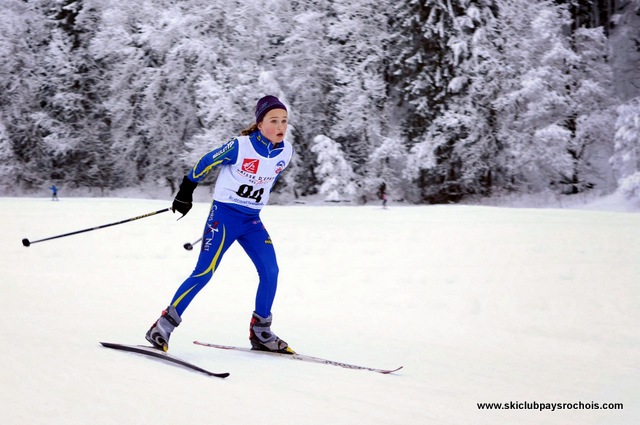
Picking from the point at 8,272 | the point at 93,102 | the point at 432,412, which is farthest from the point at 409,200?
the point at 432,412

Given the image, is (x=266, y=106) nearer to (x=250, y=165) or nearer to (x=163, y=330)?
(x=250, y=165)

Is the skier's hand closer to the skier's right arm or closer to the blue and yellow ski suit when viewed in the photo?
the skier's right arm

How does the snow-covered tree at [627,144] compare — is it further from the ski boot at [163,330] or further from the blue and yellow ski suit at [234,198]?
the ski boot at [163,330]

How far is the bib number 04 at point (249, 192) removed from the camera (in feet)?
16.9

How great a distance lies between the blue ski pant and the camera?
5.10 m

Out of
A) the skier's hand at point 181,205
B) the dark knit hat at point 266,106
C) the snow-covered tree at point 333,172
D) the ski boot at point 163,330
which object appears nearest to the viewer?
the ski boot at point 163,330

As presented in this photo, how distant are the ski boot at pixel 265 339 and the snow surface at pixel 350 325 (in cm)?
20

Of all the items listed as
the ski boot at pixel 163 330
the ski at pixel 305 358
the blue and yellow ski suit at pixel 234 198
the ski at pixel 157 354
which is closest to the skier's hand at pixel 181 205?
the blue and yellow ski suit at pixel 234 198

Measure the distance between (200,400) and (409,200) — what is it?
97.0ft

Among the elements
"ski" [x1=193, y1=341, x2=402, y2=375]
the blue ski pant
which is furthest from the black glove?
"ski" [x1=193, y1=341, x2=402, y2=375]

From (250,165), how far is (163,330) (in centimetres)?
134

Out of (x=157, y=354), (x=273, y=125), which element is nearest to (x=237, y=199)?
(x=273, y=125)

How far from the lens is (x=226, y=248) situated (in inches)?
205

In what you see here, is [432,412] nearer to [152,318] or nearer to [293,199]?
[152,318]
